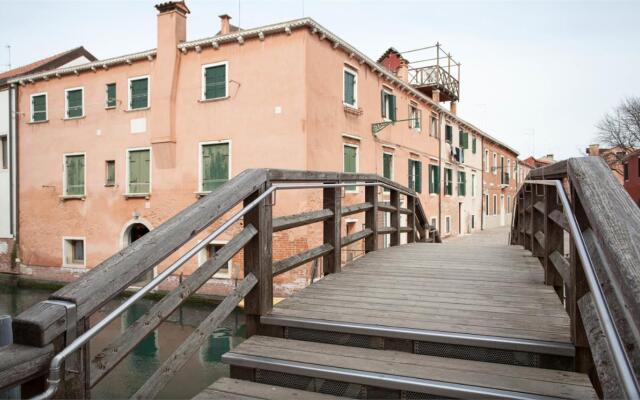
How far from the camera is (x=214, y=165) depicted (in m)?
14.4

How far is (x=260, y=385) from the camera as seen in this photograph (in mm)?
2393

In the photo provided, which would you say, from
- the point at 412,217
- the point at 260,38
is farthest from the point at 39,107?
the point at 412,217

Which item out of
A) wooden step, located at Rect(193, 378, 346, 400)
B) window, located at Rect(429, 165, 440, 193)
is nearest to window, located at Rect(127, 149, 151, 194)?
window, located at Rect(429, 165, 440, 193)

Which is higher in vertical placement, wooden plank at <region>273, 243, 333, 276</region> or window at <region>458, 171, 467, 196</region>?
window at <region>458, 171, 467, 196</region>

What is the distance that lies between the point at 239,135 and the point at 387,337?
470 inches

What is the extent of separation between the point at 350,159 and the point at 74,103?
36.4 ft

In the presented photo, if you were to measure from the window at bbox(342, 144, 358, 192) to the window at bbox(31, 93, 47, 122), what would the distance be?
12563mm

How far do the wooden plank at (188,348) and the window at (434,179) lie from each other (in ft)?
65.0

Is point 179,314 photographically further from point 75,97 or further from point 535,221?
point 535,221

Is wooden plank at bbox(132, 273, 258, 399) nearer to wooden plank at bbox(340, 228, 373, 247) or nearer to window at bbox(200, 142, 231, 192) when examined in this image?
wooden plank at bbox(340, 228, 373, 247)

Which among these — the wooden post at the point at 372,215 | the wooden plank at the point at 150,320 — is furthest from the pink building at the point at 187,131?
the wooden plank at the point at 150,320

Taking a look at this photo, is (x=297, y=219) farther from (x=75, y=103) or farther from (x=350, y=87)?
(x=75, y=103)

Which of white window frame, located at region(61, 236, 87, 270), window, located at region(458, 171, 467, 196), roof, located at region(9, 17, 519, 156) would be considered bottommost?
white window frame, located at region(61, 236, 87, 270)

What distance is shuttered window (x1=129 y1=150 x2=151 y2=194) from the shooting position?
15.7 m
